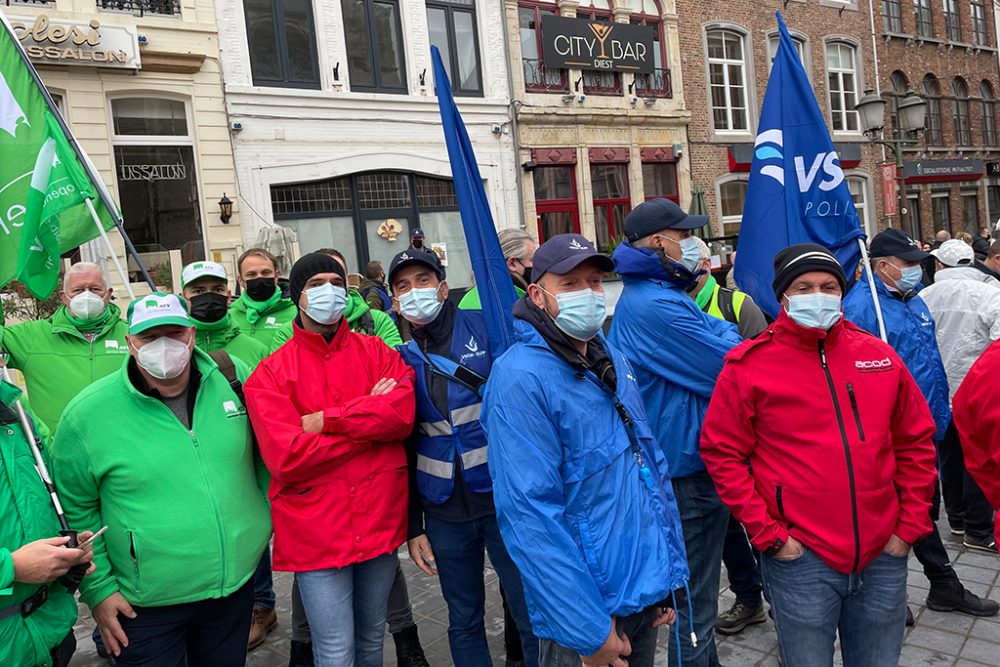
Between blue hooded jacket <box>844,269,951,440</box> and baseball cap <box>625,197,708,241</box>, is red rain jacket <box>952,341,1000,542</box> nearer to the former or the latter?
baseball cap <box>625,197,708,241</box>

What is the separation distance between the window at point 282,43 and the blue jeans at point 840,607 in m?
13.4

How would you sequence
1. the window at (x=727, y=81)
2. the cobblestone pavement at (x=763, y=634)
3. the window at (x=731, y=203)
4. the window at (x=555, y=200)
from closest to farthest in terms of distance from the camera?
the cobblestone pavement at (x=763, y=634), the window at (x=555, y=200), the window at (x=731, y=203), the window at (x=727, y=81)

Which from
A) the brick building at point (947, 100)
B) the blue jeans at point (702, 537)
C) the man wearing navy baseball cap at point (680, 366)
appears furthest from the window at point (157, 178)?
the brick building at point (947, 100)

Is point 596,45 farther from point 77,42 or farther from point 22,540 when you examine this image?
point 22,540

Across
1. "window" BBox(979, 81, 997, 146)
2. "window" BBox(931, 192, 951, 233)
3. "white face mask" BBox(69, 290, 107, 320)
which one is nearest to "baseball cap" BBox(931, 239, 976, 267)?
"white face mask" BBox(69, 290, 107, 320)

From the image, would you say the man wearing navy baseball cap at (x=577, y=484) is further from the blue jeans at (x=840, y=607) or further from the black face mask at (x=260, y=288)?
the black face mask at (x=260, y=288)

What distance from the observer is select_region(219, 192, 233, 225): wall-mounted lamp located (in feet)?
41.8

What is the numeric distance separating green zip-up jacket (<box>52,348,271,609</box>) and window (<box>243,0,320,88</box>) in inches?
484

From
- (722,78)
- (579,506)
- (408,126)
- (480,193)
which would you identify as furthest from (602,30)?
(579,506)

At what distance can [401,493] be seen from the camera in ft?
10.4

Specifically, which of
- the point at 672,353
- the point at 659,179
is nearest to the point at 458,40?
the point at 659,179

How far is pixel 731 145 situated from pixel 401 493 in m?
19.3

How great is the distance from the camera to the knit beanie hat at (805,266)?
274cm

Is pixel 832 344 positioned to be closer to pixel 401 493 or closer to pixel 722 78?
pixel 401 493
